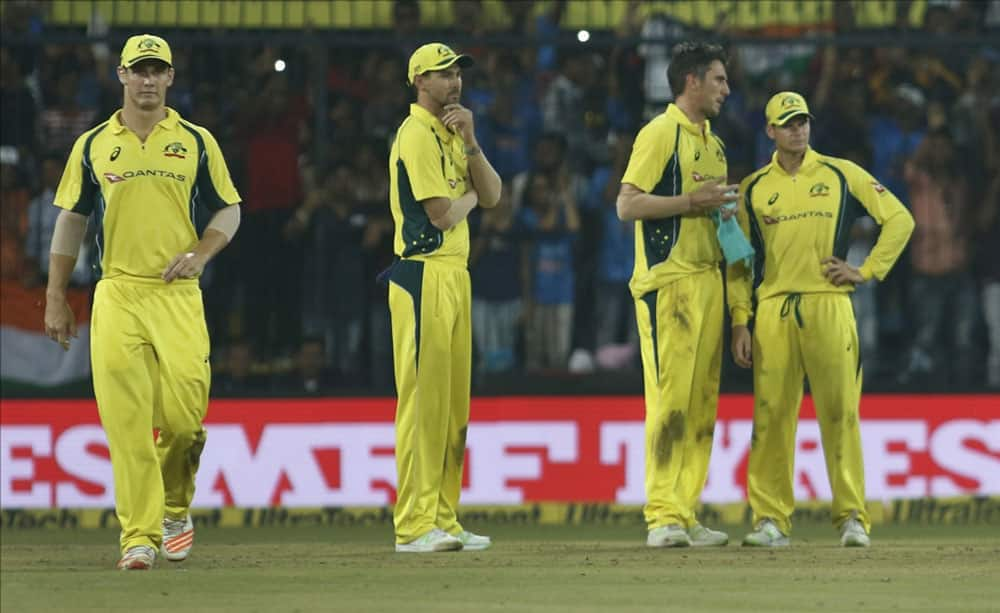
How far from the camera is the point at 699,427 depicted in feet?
32.9

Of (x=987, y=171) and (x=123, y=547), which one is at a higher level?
(x=987, y=171)

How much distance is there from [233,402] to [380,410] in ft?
3.07

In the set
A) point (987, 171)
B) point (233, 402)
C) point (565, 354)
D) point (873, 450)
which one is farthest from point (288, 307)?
point (987, 171)

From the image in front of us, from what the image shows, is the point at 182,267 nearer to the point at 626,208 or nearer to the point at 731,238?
the point at 626,208

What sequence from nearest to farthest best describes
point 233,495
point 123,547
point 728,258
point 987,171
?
point 123,547, point 728,258, point 233,495, point 987,171

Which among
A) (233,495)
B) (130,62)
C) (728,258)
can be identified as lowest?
A: (233,495)

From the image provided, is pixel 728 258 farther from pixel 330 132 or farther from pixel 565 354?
pixel 330 132

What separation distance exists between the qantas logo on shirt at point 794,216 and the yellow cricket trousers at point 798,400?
1.27 ft

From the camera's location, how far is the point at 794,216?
10.4 m

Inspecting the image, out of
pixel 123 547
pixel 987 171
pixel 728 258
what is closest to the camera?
pixel 123 547

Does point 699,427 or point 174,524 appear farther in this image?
point 699,427

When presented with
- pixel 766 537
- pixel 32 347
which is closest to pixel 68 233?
pixel 766 537

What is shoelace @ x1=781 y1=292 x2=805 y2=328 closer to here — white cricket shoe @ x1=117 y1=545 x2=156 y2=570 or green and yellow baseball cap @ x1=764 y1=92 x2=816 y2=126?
green and yellow baseball cap @ x1=764 y1=92 x2=816 y2=126

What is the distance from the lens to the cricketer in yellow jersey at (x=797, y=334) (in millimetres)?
10320
